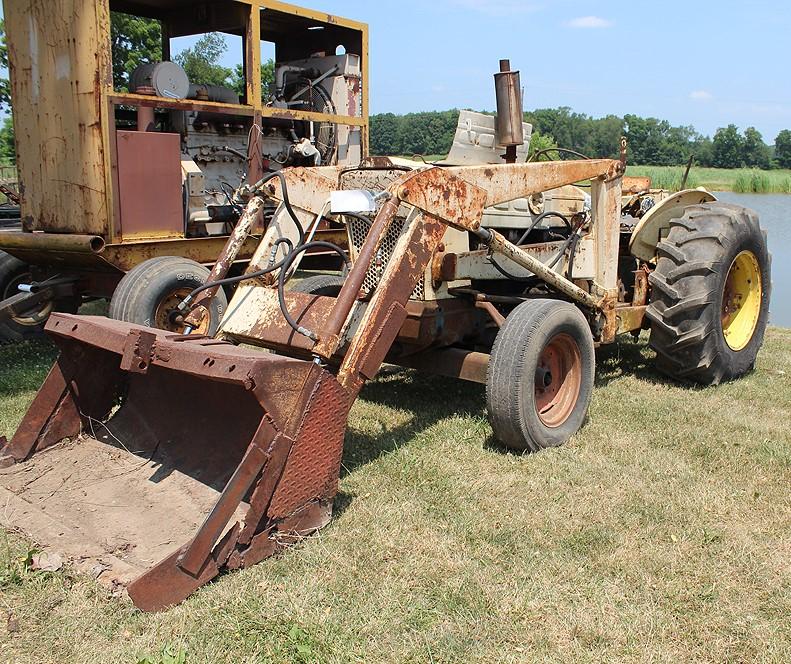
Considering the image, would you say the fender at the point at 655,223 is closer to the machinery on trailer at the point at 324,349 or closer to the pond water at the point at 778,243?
the machinery on trailer at the point at 324,349

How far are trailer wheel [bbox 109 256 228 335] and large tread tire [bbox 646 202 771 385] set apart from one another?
9.79 feet

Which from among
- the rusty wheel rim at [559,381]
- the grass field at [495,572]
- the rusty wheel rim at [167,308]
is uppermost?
the rusty wheel rim at [167,308]

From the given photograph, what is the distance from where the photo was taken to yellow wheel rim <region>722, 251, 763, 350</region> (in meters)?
6.21

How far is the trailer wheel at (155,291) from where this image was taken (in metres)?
5.45

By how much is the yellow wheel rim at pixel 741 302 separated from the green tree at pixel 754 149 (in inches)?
2064

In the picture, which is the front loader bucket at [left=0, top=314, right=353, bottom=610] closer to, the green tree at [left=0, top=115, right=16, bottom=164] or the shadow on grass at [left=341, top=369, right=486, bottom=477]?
the shadow on grass at [left=341, top=369, right=486, bottom=477]

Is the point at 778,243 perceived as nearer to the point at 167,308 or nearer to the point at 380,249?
the point at 380,249

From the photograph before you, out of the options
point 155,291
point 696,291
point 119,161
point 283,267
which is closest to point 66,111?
point 119,161

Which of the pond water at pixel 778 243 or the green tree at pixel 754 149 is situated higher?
the green tree at pixel 754 149

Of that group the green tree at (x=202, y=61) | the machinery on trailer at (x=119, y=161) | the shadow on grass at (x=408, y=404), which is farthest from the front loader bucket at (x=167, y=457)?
the green tree at (x=202, y=61)

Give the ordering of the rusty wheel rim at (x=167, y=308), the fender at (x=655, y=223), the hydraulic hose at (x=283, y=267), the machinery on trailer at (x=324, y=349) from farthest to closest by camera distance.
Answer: the fender at (x=655, y=223)
the rusty wheel rim at (x=167, y=308)
the hydraulic hose at (x=283, y=267)
the machinery on trailer at (x=324, y=349)

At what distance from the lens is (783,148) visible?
61438mm

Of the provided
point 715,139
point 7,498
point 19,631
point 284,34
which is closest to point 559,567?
point 19,631

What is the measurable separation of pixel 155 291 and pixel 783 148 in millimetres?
65199
